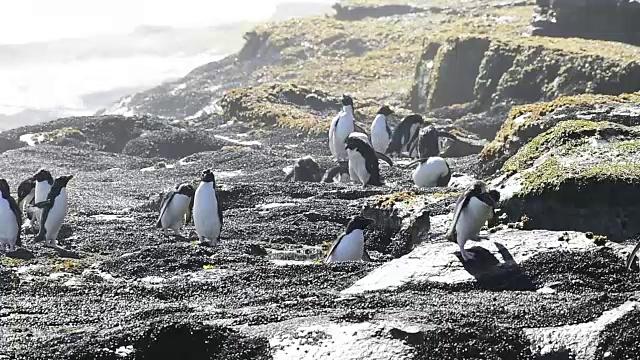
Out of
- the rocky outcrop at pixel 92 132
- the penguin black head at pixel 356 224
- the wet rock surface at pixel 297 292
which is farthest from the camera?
the rocky outcrop at pixel 92 132

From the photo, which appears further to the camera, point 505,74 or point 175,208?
point 505,74

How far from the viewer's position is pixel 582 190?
1098 centimetres

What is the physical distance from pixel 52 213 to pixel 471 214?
6507 mm

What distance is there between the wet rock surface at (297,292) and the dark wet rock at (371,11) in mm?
48788

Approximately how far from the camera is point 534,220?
11.2 m

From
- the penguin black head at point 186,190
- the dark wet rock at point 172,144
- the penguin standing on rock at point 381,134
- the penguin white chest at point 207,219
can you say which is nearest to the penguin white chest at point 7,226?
the penguin white chest at point 207,219

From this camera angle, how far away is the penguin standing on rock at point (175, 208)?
1484 cm

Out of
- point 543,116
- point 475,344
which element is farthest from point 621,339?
point 543,116

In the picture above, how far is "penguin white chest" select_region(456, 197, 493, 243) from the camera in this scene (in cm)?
1005

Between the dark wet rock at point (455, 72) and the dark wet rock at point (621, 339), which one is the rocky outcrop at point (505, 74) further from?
the dark wet rock at point (621, 339)

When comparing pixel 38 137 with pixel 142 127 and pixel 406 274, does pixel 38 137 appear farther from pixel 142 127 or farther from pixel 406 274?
pixel 406 274

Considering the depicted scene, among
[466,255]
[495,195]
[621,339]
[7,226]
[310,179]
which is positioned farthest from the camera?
[310,179]

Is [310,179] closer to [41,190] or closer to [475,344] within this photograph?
[41,190]

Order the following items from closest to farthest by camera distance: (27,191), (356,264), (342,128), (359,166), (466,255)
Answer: (466,255) → (356,264) → (27,191) → (359,166) → (342,128)
